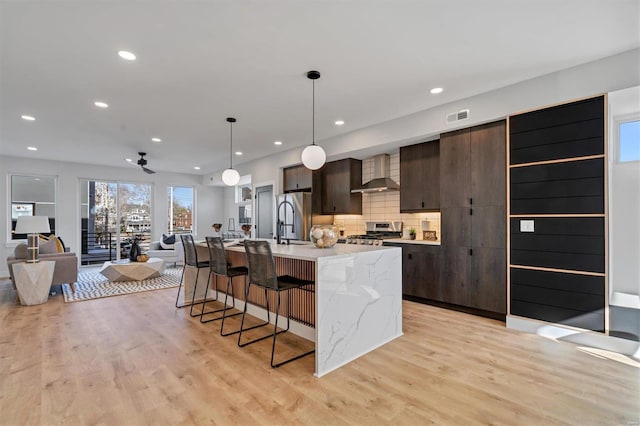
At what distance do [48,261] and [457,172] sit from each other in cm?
612

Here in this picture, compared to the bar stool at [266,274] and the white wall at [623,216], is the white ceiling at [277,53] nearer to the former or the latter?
the white wall at [623,216]

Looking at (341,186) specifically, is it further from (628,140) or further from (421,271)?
(628,140)

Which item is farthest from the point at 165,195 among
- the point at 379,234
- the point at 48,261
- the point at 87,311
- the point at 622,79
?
the point at 622,79

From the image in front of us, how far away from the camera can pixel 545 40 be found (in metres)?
2.59

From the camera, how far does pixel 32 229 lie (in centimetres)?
459

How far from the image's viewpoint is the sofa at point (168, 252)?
7.68 m

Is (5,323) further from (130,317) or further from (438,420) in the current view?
(438,420)

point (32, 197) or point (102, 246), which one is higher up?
point (32, 197)

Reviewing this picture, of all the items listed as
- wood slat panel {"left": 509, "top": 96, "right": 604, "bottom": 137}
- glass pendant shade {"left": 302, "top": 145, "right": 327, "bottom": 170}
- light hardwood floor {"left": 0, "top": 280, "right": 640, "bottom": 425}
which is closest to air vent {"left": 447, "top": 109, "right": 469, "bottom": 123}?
wood slat panel {"left": 509, "top": 96, "right": 604, "bottom": 137}

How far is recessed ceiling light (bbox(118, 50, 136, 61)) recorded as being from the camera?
269cm

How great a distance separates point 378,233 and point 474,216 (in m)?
1.93

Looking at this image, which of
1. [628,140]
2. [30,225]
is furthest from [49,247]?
[628,140]

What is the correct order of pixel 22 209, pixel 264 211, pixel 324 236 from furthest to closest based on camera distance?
pixel 22 209, pixel 264 211, pixel 324 236

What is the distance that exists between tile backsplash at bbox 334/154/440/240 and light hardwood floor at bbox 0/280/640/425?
1.95 metres
